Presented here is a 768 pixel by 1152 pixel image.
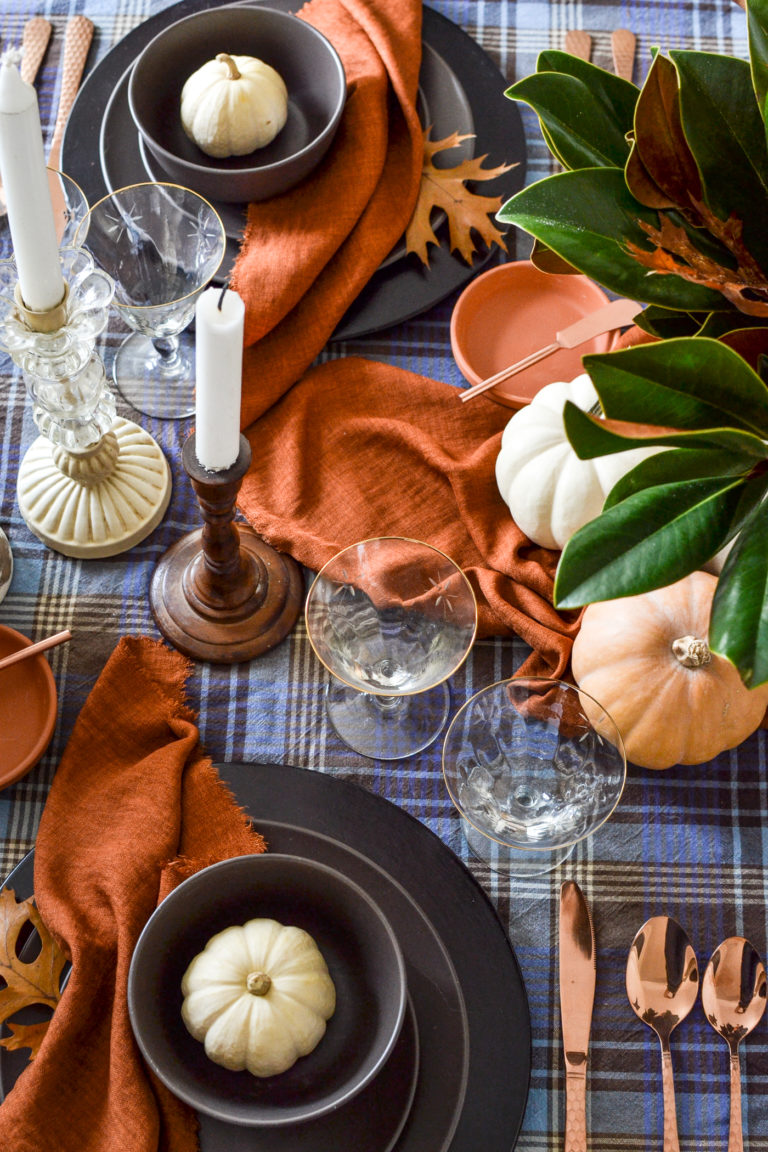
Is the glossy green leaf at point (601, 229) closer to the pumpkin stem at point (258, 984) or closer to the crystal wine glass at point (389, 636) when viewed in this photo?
the crystal wine glass at point (389, 636)

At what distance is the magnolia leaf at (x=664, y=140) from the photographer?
0.76m

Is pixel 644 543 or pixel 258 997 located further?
pixel 258 997

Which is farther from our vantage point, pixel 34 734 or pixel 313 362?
pixel 313 362

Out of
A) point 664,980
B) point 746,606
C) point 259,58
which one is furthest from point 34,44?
point 664,980

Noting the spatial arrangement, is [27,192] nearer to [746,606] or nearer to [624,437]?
[624,437]

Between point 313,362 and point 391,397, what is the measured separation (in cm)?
10

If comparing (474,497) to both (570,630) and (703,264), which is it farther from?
(703,264)

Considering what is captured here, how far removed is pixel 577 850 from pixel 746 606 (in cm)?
44

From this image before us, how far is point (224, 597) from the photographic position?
1.12m

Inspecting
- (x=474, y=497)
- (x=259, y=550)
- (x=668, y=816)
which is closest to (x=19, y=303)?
(x=259, y=550)

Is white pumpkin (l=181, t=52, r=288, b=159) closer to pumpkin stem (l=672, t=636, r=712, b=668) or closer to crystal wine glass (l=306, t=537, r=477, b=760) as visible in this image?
crystal wine glass (l=306, t=537, r=477, b=760)

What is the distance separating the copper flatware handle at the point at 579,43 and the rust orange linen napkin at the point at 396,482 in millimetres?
510

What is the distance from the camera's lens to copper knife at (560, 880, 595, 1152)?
965 millimetres

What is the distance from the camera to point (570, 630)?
1.14m
